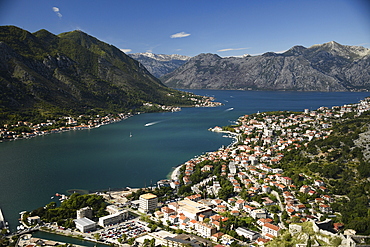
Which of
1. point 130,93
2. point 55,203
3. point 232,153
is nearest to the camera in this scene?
point 55,203

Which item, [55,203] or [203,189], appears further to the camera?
[203,189]

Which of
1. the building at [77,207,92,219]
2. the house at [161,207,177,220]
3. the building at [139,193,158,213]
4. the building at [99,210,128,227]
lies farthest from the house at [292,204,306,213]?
the building at [77,207,92,219]

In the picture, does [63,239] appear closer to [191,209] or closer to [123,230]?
[123,230]

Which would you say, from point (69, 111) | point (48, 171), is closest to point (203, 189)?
point (48, 171)

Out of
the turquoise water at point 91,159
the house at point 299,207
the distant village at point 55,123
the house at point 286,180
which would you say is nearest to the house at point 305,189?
the house at point 286,180

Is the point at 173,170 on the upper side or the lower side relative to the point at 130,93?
lower

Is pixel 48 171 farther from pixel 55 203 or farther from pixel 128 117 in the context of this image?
pixel 128 117

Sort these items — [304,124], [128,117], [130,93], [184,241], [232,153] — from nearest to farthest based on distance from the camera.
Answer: [184,241]
[232,153]
[304,124]
[128,117]
[130,93]

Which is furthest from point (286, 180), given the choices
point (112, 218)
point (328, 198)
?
point (112, 218)
